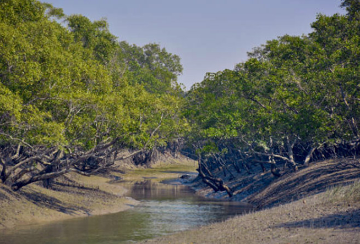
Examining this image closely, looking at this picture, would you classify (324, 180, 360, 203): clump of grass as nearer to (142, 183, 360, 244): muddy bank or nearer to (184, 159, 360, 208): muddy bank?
(142, 183, 360, 244): muddy bank

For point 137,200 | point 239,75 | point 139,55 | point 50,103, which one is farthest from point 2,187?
point 139,55

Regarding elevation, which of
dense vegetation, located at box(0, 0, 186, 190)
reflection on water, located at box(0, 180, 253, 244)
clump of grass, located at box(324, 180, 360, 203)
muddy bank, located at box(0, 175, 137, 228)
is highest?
dense vegetation, located at box(0, 0, 186, 190)

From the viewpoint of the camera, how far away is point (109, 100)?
29.2 m

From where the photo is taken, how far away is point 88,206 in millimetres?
35375

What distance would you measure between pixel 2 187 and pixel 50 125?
8055 millimetres

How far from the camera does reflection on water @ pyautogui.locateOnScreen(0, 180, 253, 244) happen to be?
79.2ft

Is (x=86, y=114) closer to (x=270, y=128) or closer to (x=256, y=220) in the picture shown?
(x=256, y=220)

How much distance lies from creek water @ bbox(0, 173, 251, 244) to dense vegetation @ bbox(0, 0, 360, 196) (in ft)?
15.5

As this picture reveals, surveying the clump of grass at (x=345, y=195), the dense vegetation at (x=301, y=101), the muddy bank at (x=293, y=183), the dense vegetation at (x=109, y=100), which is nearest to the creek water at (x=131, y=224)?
the muddy bank at (x=293, y=183)

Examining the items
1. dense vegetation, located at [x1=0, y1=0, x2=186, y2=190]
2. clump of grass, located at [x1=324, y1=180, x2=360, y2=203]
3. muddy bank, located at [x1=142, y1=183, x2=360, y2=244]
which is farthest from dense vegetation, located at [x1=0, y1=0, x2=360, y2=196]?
muddy bank, located at [x1=142, y1=183, x2=360, y2=244]

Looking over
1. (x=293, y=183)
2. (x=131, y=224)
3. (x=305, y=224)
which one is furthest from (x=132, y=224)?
(x=293, y=183)

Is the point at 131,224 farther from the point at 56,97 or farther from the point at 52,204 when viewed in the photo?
the point at 56,97

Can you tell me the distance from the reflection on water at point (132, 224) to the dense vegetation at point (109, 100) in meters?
4.81

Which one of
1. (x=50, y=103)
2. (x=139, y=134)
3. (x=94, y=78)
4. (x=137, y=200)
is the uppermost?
(x=94, y=78)
